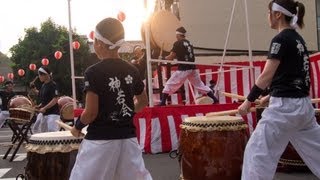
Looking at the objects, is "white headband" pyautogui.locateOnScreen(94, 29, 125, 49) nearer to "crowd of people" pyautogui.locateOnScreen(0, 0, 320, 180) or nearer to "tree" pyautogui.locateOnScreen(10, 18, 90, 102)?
"crowd of people" pyautogui.locateOnScreen(0, 0, 320, 180)

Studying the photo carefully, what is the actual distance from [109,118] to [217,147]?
4.95ft

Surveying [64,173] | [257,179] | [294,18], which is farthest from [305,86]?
[64,173]

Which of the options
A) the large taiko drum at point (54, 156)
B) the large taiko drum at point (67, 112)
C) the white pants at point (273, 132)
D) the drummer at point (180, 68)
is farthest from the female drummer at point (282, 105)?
the large taiko drum at point (67, 112)

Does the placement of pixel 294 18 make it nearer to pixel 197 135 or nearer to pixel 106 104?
pixel 197 135

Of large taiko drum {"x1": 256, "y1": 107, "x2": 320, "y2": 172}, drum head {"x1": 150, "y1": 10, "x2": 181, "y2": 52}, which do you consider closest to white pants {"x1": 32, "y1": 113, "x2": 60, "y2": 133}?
drum head {"x1": 150, "y1": 10, "x2": 181, "y2": 52}

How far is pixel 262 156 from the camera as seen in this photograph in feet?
12.0

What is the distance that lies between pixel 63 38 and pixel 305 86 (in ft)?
125

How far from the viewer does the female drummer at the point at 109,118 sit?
9.84 ft

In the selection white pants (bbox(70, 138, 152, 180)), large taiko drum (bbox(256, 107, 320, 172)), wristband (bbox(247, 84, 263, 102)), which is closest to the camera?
white pants (bbox(70, 138, 152, 180))

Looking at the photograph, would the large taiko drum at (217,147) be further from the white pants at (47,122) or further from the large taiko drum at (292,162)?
the white pants at (47,122)

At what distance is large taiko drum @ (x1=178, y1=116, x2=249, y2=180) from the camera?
13.9 feet

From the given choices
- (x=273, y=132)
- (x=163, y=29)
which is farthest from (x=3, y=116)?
(x=273, y=132)

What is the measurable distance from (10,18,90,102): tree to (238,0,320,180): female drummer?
1321 inches

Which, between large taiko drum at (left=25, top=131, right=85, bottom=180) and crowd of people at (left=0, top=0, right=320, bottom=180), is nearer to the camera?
crowd of people at (left=0, top=0, right=320, bottom=180)
